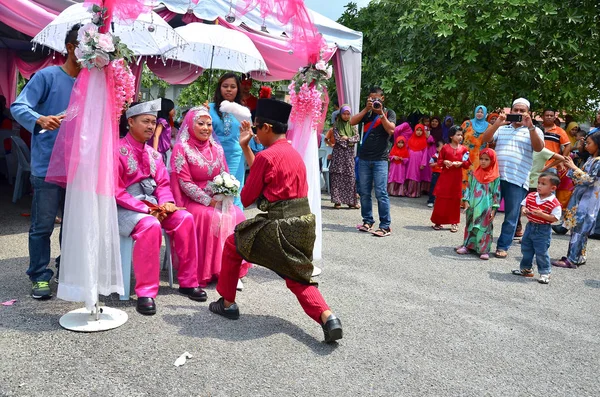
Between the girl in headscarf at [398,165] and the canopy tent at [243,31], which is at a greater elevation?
the canopy tent at [243,31]

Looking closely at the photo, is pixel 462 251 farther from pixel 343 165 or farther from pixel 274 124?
pixel 274 124

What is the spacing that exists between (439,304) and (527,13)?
8493 millimetres

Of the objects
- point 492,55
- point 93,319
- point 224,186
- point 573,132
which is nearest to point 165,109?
point 224,186

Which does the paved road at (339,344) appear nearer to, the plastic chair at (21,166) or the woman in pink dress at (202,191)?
the woman in pink dress at (202,191)

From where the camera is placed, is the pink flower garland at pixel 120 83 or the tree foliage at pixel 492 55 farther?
the tree foliage at pixel 492 55

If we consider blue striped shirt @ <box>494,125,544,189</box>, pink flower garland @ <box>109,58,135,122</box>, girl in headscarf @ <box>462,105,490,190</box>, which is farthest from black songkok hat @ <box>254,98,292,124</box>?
girl in headscarf @ <box>462,105,490,190</box>

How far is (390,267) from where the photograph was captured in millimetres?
5695

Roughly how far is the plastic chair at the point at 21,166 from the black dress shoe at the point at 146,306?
4975 mm

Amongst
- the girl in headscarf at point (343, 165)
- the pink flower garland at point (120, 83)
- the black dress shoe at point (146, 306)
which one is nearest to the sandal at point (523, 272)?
the black dress shoe at point (146, 306)

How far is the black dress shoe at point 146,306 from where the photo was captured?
385 cm

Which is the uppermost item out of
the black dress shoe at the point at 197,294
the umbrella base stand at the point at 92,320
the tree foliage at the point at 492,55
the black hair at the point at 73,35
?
the tree foliage at the point at 492,55

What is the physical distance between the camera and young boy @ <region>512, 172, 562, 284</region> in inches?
210

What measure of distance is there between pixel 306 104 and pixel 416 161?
7024 millimetres

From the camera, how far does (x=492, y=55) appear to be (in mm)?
11180
